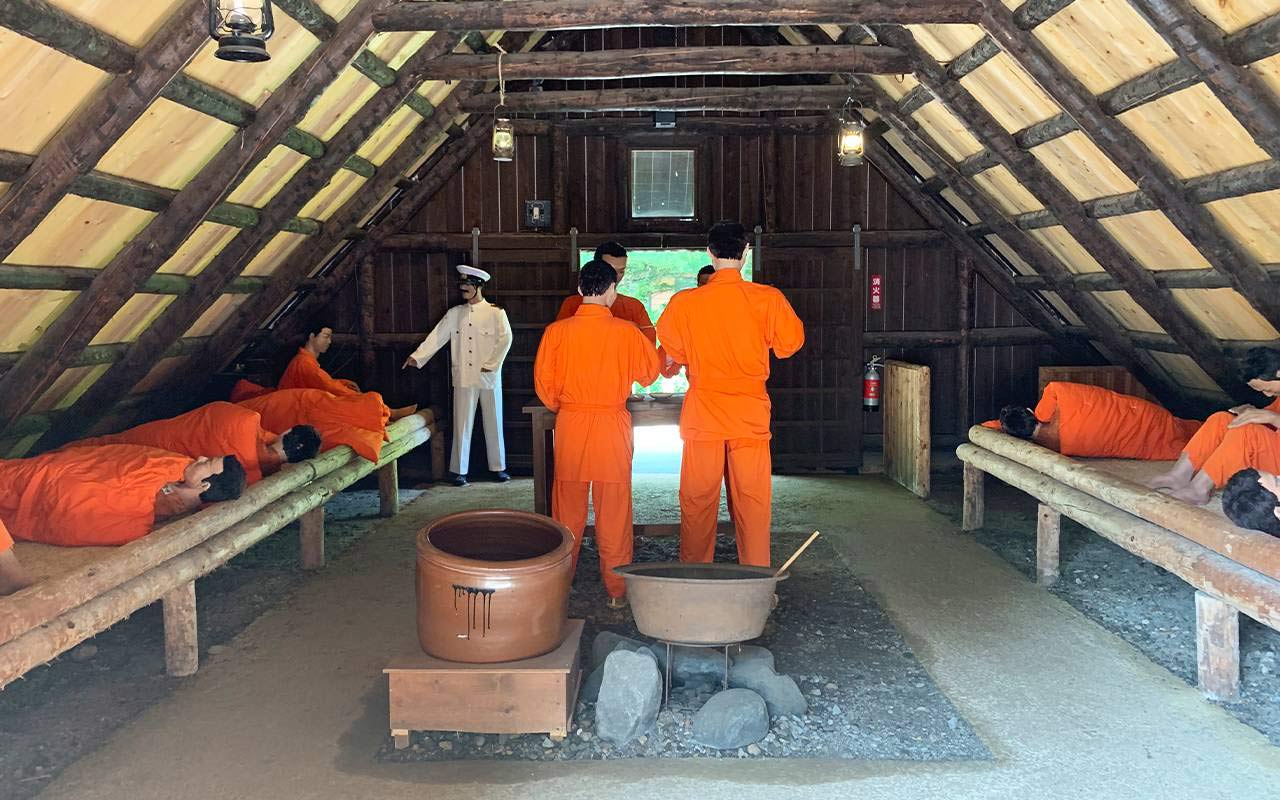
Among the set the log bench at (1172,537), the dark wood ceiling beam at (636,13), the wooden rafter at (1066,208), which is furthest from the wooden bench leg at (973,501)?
the dark wood ceiling beam at (636,13)

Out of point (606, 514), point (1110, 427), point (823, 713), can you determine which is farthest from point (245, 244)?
point (1110, 427)

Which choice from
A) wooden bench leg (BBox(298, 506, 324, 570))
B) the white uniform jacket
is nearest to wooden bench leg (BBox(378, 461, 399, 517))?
the white uniform jacket

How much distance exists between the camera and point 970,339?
345 inches

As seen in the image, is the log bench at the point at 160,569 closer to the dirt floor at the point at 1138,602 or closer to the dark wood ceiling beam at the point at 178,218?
the dark wood ceiling beam at the point at 178,218

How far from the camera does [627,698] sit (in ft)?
11.6

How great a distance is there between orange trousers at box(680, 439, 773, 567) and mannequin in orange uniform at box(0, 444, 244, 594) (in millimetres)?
2142

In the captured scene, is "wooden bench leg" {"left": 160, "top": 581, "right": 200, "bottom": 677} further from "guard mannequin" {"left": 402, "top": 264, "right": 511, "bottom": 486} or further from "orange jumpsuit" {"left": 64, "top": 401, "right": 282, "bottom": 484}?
"guard mannequin" {"left": 402, "top": 264, "right": 511, "bottom": 486}

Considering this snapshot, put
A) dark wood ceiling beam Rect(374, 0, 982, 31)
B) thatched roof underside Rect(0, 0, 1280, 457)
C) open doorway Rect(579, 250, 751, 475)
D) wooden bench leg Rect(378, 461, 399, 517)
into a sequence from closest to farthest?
thatched roof underside Rect(0, 0, 1280, 457), dark wood ceiling beam Rect(374, 0, 982, 31), wooden bench leg Rect(378, 461, 399, 517), open doorway Rect(579, 250, 751, 475)

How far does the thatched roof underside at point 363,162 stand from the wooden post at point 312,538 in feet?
4.45

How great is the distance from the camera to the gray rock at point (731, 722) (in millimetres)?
3465

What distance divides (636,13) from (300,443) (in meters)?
2.85

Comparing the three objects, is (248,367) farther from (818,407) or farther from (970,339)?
(970,339)

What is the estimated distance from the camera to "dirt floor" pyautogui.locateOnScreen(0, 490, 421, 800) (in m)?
3.44

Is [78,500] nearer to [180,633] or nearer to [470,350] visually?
[180,633]
